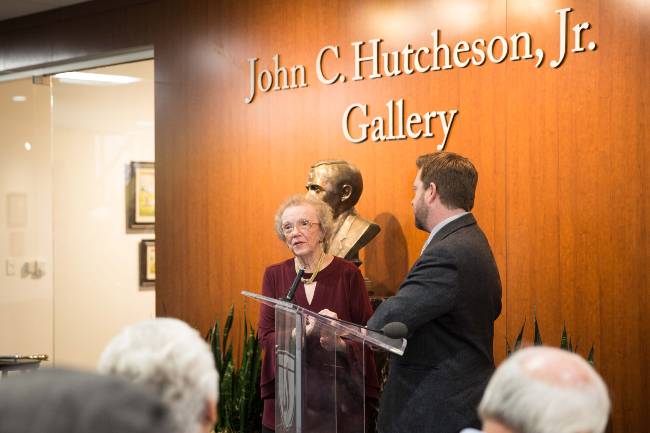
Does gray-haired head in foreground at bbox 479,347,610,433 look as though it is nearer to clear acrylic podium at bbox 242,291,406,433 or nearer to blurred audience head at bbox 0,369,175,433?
blurred audience head at bbox 0,369,175,433

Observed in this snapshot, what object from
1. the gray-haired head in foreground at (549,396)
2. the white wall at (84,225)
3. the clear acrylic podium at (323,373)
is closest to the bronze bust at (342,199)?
the clear acrylic podium at (323,373)

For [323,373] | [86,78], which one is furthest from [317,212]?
[86,78]

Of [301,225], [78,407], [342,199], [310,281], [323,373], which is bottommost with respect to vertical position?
[323,373]

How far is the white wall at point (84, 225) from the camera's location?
704 cm

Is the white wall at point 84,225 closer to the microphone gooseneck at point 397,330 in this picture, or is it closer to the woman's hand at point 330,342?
the woman's hand at point 330,342

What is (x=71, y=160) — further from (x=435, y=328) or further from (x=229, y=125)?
(x=435, y=328)

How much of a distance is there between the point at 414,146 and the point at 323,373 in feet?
7.69

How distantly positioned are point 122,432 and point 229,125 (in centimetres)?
500

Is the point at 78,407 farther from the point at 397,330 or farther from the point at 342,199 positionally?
the point at 342,199

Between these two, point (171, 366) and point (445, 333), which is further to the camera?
point (445, 333)

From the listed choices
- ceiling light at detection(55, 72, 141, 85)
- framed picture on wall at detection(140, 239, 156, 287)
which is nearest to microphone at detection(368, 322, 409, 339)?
ceiling light at detection(55, 72, 141, 85)

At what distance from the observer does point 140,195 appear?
7.67 meters

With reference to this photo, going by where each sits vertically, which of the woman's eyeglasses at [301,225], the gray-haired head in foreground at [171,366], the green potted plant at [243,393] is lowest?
the green potted plant at [243,393]

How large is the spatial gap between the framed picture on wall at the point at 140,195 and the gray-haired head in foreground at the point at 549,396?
6519 mm
